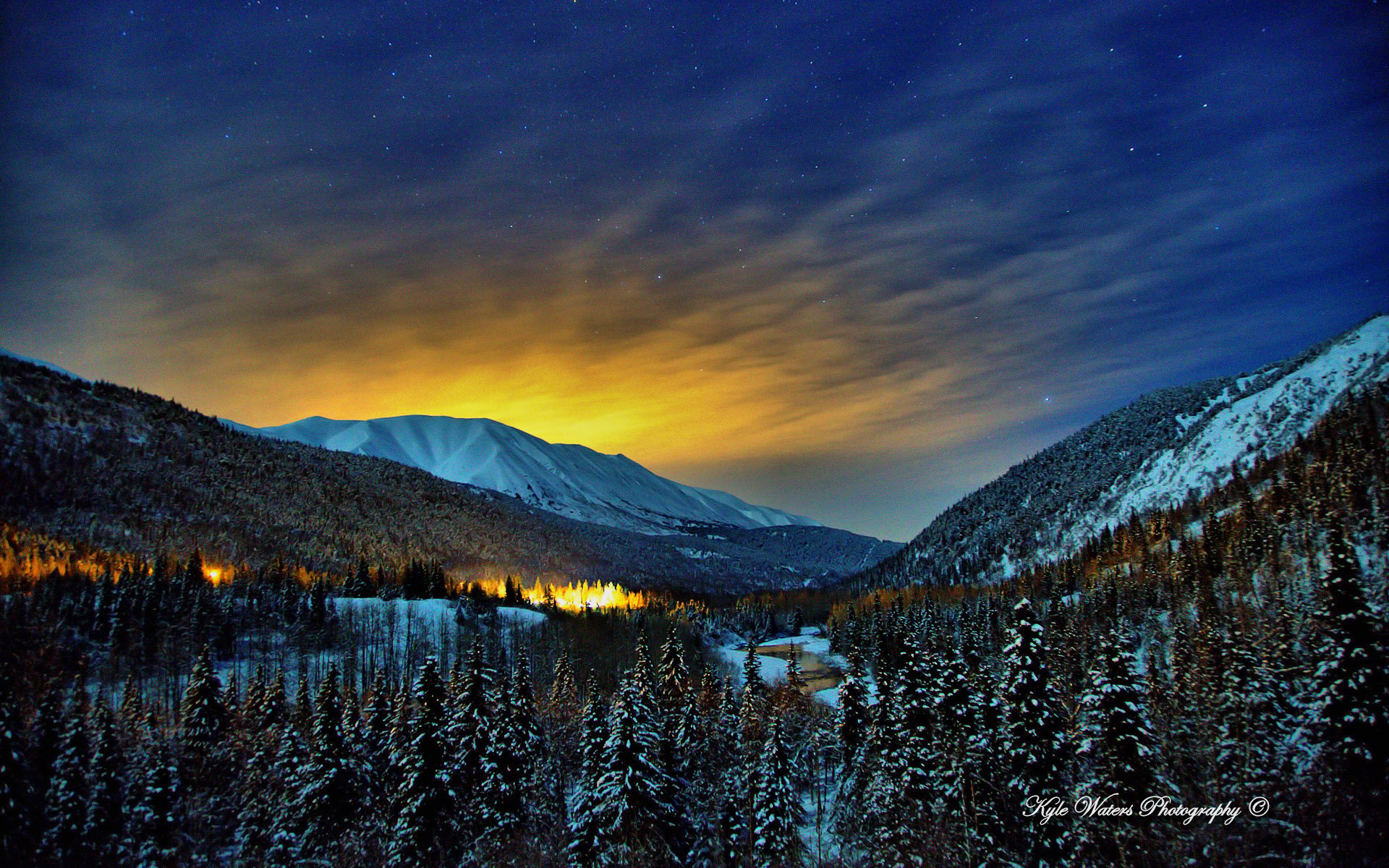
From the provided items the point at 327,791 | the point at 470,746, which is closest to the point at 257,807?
the point at 327,791

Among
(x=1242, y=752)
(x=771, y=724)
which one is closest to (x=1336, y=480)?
(x=1242, y=752)

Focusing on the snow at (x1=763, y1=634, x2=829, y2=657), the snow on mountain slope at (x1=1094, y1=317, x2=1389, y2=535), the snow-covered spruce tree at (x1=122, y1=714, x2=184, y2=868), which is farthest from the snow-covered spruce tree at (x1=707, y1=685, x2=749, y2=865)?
the snow on mountain slope at (x1=1094, y1=317, x2=1389, y2=535)

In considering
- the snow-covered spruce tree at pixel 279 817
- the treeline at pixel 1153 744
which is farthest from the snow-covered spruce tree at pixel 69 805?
the treeline at pixel 1153 744

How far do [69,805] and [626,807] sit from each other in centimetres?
3189

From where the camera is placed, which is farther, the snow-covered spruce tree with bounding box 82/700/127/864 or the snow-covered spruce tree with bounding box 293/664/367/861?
the snow-covered spruce tree with bounding box 82/700/127/864

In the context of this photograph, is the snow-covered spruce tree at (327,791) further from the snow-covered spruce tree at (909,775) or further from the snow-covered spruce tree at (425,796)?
the snow-covered spruce tree at (909,775)

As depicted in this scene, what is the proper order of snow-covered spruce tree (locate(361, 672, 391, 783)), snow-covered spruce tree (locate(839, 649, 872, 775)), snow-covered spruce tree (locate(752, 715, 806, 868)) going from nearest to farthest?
snow-covered spruce tree (locate(752, 715, 806, 868)) → snow-covered spruce tree (locate(361, 672, 391, 783)) → snow-covered spruce tree (locate(839, 649, 872, 775))

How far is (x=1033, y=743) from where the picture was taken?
2555 cm

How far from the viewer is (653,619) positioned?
16362cm

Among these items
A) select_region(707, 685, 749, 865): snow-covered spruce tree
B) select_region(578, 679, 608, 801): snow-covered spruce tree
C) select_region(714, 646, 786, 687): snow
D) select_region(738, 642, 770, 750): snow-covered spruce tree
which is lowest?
select_region(714, 646, 786, 687): snow

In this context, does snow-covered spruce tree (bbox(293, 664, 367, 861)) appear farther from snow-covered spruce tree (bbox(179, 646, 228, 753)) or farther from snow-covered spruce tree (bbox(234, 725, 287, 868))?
snow-covered spruce tree (bbox(179, 646, 228, 753))

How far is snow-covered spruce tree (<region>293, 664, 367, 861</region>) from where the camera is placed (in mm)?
35156

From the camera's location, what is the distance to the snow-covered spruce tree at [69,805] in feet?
116

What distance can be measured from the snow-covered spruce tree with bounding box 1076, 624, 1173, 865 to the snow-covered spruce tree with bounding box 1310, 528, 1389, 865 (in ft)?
20.7
